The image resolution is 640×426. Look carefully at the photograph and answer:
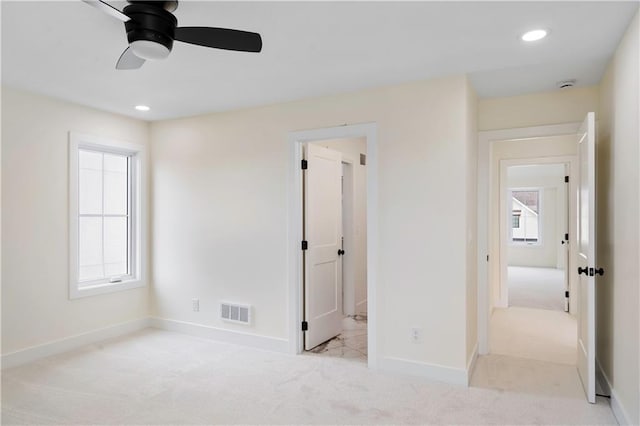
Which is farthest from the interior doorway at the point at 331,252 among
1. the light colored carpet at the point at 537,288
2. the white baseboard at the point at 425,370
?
the light colored carpet at the point at 537,288

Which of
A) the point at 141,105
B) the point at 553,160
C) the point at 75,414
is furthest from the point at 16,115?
the point at 553,160

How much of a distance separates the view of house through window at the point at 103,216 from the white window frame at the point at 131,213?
57 millimetres

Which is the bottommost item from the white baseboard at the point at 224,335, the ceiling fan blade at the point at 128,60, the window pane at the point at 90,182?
the white baseboard at the point at 224,335

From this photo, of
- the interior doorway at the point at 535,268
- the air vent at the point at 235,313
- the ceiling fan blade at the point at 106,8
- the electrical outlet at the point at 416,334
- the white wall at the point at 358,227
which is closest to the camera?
the ceiling fan blade at the point at 106,8

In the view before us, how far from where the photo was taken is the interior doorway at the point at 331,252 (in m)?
3.97

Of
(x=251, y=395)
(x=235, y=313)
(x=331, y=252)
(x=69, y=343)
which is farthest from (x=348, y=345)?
(x=69, y=343)

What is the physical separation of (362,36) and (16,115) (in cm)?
314

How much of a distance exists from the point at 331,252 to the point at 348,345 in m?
0.99

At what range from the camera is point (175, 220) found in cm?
461

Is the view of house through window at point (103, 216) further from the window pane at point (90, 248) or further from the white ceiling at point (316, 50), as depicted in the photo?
the white ceiling at point (316, 50)

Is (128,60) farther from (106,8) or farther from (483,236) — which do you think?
(483,236)

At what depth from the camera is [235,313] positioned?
165 inches

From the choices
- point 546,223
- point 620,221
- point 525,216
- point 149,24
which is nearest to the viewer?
point 149,24

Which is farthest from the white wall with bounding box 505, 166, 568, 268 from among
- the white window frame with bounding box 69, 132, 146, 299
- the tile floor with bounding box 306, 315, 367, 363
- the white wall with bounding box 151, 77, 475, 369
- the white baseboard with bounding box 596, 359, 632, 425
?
the white window frame with bounding box 69, 132, 146, 299
